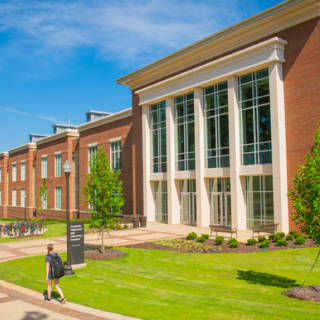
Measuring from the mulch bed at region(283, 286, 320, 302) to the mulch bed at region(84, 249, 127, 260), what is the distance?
7.90 meters

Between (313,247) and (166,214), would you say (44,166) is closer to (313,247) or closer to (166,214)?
(166,214)

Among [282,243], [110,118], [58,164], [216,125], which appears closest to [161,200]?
[216,125]

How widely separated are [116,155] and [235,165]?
1722 cm

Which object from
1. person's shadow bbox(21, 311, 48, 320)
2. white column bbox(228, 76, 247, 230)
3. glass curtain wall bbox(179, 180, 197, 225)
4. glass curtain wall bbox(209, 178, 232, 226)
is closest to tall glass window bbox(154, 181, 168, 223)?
glass curtain wall bbox(179, 180, 197, 225)

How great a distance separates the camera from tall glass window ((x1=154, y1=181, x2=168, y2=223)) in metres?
31.7

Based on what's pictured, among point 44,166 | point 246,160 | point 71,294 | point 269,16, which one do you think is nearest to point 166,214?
point 246,160

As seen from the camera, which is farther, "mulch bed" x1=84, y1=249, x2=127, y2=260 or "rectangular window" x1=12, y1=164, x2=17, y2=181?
"rectangular window" x1=12, y1=164, x2=17, y2=181

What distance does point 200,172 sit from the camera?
27094 millimetres

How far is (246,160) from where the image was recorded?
24188 millimetres

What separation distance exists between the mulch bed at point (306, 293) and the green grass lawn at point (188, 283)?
29cm

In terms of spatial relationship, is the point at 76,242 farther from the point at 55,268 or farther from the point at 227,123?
the point at 227,123

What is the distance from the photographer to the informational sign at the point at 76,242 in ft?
45.2

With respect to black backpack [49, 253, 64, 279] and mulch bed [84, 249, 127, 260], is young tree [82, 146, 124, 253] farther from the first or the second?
black backpack [49, 253, 64, 279]

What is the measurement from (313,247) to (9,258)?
13.7m
